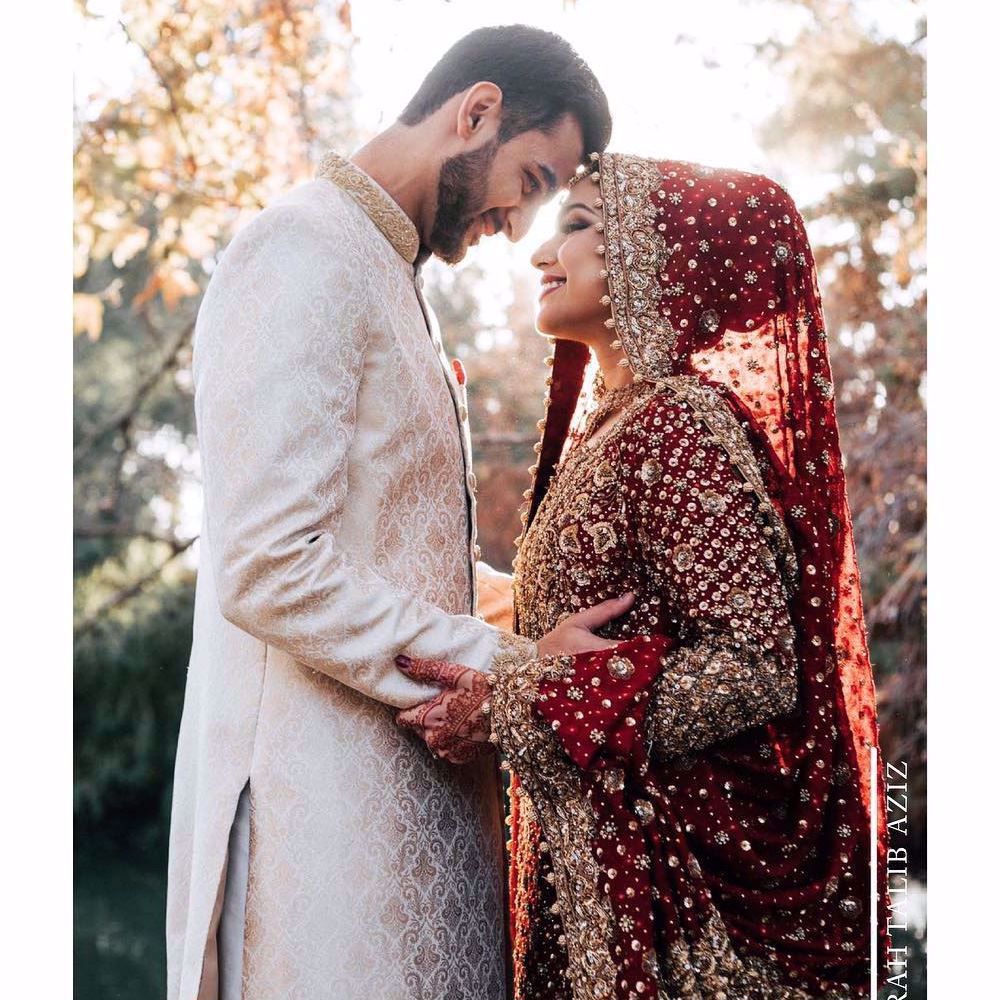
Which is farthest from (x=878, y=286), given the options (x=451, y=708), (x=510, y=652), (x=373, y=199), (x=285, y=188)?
(x=451, y=708)

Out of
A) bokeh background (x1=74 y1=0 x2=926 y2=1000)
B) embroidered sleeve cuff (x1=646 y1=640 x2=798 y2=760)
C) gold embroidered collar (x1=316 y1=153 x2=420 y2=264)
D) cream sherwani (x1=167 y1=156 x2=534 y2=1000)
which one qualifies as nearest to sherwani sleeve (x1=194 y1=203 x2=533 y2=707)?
cream sherwani (x1=167 y1=156 x2=534 y2=1000)

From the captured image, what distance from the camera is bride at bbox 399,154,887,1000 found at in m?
1.51

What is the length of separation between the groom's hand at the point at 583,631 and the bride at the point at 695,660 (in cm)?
3

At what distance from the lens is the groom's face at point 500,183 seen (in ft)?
5.74

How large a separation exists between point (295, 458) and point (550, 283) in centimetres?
59

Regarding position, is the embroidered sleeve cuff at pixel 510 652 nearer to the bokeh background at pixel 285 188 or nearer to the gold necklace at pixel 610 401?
the gold necklace at pixel 610 401

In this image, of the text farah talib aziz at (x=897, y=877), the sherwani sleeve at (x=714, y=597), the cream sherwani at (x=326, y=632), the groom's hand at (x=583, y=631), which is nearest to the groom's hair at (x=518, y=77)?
the cream sherwani at (x=326, y=632)

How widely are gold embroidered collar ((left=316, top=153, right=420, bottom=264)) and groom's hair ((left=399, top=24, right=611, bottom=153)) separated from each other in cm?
15

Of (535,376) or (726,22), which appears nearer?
(726,22)

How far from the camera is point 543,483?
197 cm

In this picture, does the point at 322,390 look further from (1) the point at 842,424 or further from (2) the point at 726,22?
(1) the point at 842,424
